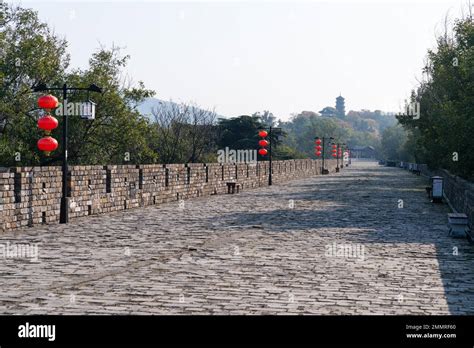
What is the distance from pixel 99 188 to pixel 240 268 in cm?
1035

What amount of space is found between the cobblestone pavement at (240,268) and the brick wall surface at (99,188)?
78 cm

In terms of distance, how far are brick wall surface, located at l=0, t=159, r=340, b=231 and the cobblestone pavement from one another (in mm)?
782

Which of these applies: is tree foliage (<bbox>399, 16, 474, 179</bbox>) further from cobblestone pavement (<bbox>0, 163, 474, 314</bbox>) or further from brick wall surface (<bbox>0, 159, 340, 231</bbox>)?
brick wall surface (<bbox>0, 159, 340, 231</bbox>)

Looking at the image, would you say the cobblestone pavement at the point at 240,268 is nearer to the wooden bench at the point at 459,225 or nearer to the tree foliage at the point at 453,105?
the wooden bench at the point at 459,225

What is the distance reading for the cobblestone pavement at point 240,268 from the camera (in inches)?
258

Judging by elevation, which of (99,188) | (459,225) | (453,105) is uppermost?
(453,105)

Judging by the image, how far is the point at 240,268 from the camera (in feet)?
29.0

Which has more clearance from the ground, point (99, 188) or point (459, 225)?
point (99, 188)

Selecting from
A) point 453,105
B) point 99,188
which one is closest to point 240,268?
point 99,188

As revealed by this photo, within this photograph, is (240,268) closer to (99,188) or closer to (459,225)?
(459,225)

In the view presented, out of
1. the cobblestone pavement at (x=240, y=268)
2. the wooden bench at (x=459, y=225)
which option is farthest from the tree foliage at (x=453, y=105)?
the wooden bench at (x=459, y=225)
